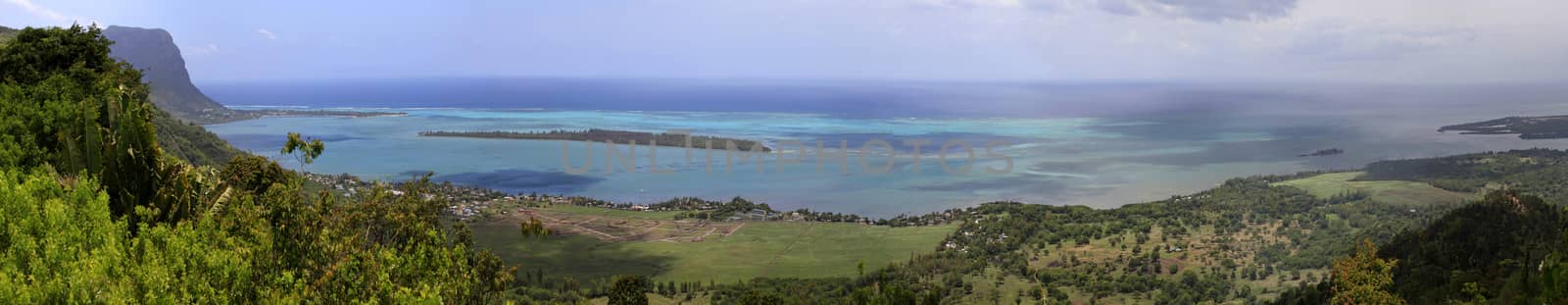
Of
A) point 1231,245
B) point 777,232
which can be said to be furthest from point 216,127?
point 1231,245

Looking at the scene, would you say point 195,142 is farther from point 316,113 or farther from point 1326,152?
point 316,113

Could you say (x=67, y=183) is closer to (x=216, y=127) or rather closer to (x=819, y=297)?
(x=819, y=297)

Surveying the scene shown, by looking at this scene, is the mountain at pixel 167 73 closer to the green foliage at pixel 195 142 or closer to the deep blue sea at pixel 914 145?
the deep blue sea at pixel 914 145

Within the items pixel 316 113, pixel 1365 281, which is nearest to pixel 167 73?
pixel 316 113

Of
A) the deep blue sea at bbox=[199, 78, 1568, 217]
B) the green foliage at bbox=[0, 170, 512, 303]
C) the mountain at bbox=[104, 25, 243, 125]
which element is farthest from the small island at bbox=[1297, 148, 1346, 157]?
the mountain at bbox=[104, 25, 243, 125]

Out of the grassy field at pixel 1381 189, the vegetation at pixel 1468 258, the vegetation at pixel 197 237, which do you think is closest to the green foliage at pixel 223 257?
the vegetation at pixel 197 237

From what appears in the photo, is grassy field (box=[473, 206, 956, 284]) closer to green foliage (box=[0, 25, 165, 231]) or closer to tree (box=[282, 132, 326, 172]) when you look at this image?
green foliage (box=[0, 25, 165, 231])
